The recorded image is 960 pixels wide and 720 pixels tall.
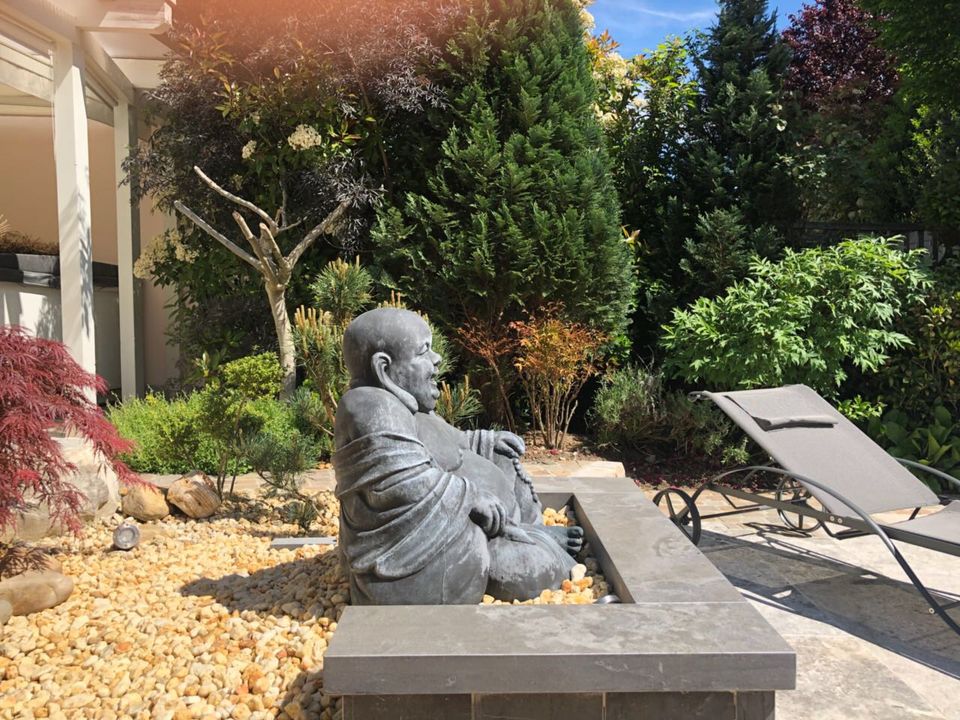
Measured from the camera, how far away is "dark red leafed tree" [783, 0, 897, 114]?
12727 mm

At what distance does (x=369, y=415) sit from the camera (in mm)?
2793

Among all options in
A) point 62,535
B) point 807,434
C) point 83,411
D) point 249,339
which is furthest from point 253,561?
point 249,339

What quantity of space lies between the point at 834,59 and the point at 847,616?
12779 mm

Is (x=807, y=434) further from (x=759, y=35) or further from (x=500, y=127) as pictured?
(x=759, y=35)

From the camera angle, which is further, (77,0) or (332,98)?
(332,98)

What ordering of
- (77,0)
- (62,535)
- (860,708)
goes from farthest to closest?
(77,0), (62,535), (860,708)

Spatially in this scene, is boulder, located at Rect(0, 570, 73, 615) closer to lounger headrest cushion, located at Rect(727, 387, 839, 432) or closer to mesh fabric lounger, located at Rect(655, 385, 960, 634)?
mesh fabric lounger, located at Rect(655, 385, 960, 634)

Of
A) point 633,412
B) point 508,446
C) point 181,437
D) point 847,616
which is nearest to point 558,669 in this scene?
point 508,446

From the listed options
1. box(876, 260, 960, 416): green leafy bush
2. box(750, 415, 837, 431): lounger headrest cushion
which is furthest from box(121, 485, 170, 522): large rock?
box(876, 260, 960, 416): green leafy bush

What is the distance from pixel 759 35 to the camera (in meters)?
8.31

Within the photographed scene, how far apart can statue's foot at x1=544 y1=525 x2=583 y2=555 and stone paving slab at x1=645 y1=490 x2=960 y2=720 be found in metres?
1.03

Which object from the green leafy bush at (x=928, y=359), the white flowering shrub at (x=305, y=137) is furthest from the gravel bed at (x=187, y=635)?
the green leafy bush at (x=928, y=359)

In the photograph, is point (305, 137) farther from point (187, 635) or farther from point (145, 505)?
point (187, 635)

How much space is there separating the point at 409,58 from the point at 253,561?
207 inches
